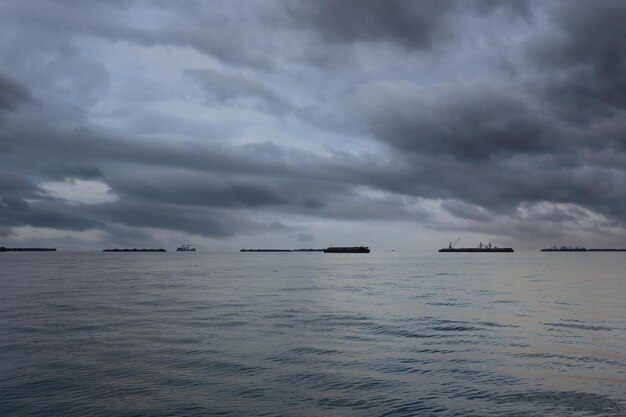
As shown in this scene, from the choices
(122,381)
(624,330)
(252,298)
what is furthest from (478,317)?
(122,381)

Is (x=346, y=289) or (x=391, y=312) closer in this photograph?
(x=391, y=312)

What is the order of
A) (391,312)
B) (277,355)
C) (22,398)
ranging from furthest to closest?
(391,312), (277,355), (22,398)

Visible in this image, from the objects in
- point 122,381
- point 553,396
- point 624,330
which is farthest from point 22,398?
point 624,330

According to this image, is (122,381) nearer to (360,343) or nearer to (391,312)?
(360,343)

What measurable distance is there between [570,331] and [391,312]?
641 inches

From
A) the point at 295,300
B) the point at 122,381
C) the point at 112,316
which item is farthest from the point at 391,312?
the point at 122,381

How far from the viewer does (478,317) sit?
149ft

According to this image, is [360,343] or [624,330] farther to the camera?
[624,330]

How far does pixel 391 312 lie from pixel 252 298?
21.2 metres

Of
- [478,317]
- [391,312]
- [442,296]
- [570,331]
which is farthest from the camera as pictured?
[442,296]

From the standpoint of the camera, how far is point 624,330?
126 feet

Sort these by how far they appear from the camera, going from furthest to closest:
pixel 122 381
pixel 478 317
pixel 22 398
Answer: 1. pixel 478 317
2. pixel 122 381
3. pixel 22 398

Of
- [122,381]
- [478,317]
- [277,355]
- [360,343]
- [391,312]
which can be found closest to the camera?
[122,381]

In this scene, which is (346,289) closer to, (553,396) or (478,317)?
(478,317)
